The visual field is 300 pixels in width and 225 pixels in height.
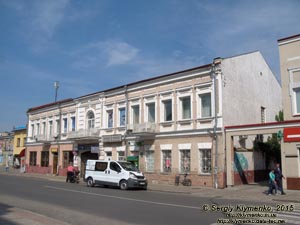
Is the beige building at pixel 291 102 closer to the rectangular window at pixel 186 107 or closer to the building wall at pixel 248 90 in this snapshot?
the building wall at pixel 248 90

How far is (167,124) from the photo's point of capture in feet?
91.4

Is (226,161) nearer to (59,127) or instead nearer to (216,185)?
(216,185)

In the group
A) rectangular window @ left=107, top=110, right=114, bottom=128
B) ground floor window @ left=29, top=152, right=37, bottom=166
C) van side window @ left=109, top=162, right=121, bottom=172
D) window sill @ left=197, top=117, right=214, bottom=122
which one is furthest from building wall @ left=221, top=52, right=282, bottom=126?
ground floor window @ left=29, top=152, right=37, bottom=166

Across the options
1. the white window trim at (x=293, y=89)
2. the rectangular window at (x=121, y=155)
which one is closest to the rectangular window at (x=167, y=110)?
the rectangular window at (x=121, y=155)

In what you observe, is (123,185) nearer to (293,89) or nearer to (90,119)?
(293,89)

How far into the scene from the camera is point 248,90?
93.9ft

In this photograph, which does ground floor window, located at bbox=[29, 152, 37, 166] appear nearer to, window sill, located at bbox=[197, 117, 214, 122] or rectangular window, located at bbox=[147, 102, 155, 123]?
rectangular window, located at bbox=[147, 102, 155, 123]

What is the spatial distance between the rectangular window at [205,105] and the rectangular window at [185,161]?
311cm

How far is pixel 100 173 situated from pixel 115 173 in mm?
1589

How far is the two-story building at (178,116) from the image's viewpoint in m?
25.0

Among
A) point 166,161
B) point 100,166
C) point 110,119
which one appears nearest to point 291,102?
point 166,161

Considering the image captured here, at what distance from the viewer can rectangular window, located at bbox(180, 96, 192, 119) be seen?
88.3 feet

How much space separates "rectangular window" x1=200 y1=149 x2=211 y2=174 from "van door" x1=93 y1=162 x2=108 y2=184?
695 centimetres

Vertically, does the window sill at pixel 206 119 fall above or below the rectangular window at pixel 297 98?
below
